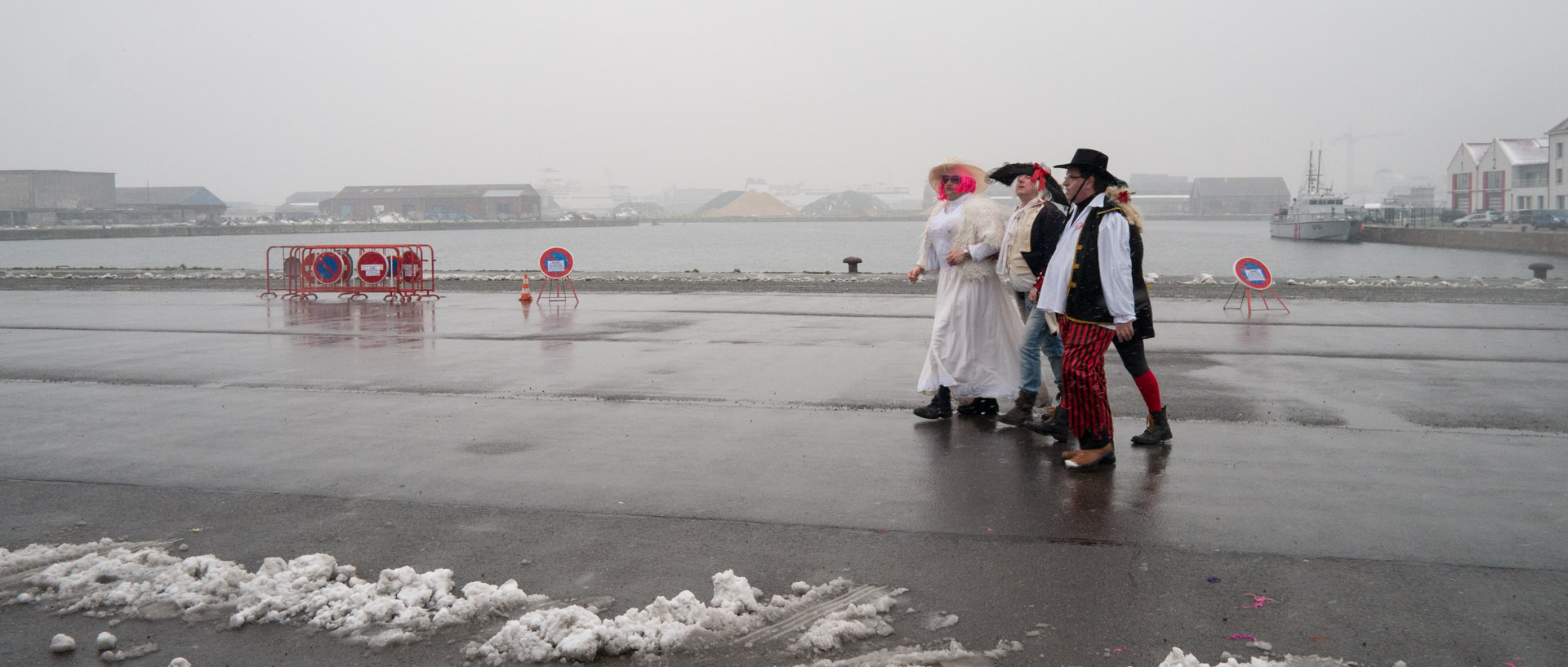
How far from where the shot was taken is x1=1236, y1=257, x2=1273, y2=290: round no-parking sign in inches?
675

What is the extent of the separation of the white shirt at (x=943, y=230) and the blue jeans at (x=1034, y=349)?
641 mm

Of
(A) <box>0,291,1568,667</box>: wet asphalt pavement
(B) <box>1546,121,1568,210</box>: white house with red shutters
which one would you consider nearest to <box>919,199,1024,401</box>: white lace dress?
(A) <box>0,291,1568,667</box>: wet asphalt pavement

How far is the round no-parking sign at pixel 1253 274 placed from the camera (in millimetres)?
17141

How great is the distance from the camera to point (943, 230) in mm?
8016

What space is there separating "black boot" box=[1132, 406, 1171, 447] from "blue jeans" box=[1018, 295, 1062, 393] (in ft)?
2.48

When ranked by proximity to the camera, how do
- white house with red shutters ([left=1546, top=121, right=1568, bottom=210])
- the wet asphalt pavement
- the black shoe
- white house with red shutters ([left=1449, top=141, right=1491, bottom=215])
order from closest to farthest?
the wet asphalt pavement → the black shoe → white house with red shutters ([left=1546, top=121, right=1568, bottom=210]) → white house with red shutters ([left=1449, top=141, right=1491, bottom=215])

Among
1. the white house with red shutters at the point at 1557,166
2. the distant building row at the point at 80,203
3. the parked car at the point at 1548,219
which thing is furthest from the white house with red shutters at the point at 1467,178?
the distant building row at the point at 80,203

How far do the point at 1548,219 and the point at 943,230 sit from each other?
78.6 meters

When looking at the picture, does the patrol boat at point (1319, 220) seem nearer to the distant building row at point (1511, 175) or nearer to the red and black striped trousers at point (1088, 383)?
the distant building row at point (1511, 175)

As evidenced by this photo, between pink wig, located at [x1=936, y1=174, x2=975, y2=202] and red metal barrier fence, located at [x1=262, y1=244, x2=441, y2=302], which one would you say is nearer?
pink wig, located at [x1=936, y1=174, x2=975, y2=202]

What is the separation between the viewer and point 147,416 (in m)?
8.24

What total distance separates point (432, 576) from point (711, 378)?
227 inches

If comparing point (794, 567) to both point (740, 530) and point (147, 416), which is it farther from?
point (147, 416)

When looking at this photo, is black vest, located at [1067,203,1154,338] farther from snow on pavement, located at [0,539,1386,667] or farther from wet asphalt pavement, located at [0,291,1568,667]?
snow on pavement, located at [0,539,1386,667]
